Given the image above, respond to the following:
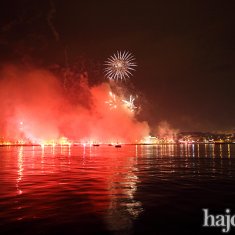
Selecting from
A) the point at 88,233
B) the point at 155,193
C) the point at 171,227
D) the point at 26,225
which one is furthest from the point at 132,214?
the point at 155,193

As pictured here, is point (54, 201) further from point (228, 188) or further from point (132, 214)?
point (228, 188)

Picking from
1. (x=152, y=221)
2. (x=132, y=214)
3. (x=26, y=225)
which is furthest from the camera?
(x=132, y=214)

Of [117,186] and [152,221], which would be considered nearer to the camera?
[152,221]

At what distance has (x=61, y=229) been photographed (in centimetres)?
1470

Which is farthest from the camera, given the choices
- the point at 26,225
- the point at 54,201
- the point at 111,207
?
the point at 54,201

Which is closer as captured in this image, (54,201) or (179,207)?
(179,207)

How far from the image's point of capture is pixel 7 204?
2031 centimetres

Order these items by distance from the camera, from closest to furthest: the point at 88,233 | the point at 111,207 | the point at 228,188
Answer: the point at 88,233 → the point at 111,207 → the point at 228,188

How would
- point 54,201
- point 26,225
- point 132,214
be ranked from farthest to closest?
1. point 54,201
2. point 132,214
3. point 26,225

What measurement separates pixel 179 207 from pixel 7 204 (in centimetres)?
1144

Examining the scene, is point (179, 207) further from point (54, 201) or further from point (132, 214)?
point (54, 201)

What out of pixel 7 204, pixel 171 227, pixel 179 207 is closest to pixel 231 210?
pixel 179 207

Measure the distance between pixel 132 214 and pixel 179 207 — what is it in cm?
367

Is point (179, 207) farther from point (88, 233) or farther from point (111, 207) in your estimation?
point (88, 233)
